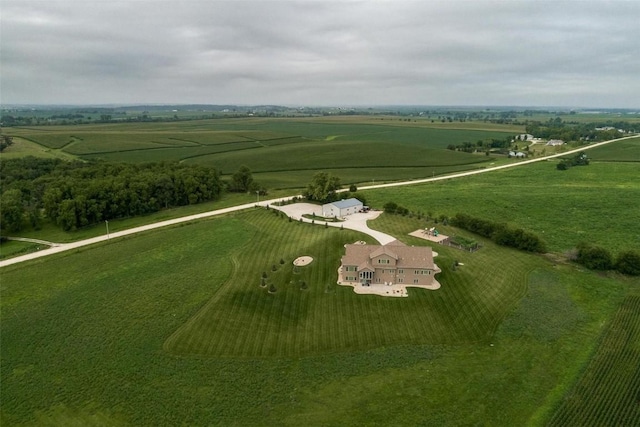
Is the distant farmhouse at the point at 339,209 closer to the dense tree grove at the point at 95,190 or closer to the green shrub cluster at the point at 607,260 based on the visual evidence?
the dense tree grove at the point at 95,190

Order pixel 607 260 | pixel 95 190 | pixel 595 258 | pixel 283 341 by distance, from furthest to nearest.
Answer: pixel 95 190 < pixel 595 258 < pixel 607 260 < pixel 283 341

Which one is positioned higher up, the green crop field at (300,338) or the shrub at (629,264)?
the shrub at (629,264)

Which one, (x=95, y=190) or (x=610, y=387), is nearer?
(x=610, y=387)

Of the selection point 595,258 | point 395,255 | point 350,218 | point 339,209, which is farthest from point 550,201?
point 395,255

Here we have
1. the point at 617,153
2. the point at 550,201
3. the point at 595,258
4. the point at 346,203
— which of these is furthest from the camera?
the point at 617,153

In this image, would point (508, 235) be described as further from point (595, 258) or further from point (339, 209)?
point (339, 209)

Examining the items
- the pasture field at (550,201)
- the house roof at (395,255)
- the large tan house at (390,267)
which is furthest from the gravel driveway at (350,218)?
the pasture field at (550,201)

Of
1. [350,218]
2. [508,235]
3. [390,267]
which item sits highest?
[508,235]

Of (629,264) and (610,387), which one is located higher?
(629,264)
